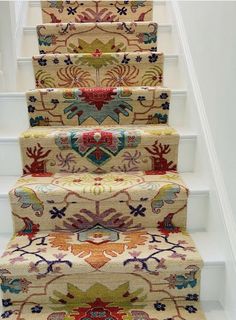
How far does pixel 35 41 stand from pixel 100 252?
1.53 metres

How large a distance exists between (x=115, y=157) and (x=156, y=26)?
100 centimetres

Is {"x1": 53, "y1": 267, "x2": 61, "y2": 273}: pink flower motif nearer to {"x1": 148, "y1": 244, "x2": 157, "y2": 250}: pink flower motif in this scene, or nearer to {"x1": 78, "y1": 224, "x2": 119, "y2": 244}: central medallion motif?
{"x1": 78, "y1": 224, "x2": 119, "y2": 244}: central medallion motif

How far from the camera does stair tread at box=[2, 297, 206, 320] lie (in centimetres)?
120

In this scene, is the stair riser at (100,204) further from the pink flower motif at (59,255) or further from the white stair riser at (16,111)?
the white stair riser at (16,111)

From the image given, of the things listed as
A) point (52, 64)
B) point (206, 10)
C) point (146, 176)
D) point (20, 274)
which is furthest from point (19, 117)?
point (206, 10)

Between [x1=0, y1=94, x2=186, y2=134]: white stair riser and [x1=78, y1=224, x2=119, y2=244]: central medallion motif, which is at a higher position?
[x1=0, y1=94, x2=186, y2=134]: white stair riser

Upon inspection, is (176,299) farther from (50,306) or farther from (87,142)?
(87,142)

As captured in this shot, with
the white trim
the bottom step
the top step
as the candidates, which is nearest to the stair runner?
the bottom step

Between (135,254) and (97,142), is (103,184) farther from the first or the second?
(135,254)

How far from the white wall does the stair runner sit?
208 mm

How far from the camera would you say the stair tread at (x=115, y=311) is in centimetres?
120

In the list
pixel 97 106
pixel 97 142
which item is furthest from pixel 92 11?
pixel 97 142

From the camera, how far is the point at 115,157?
5.24 feet

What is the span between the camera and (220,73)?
4.44 feet
